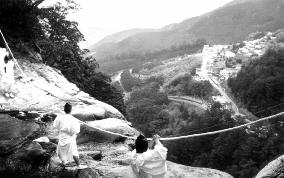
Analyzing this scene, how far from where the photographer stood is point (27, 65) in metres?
19.2

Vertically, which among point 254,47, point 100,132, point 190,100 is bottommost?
point 190,100

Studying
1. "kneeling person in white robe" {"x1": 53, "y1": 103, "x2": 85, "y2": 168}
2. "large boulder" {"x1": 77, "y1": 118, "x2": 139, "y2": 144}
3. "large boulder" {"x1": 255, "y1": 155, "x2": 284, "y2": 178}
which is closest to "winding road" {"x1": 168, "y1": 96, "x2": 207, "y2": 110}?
"large boulder" {"x1": 77, "y1": 118, "x2": 139, "y2": 144}

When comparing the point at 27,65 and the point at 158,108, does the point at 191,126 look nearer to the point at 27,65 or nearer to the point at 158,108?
the point at 158,108

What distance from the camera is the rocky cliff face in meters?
9.70

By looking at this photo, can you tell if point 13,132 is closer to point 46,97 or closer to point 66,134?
point 66,134

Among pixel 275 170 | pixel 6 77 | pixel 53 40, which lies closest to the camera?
pixel 275 170

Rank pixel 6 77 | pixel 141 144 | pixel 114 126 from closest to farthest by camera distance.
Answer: pixel 141 144 < pixel 114 126 < pixel 6 77

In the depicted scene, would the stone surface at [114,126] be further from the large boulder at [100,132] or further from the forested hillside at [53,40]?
the forested hillside at [53,40]

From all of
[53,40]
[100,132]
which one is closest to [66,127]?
[100,132]

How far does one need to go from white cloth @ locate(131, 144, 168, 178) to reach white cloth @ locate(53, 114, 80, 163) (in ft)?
7.09

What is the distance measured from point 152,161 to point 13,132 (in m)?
4.80

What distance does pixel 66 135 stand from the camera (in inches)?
370

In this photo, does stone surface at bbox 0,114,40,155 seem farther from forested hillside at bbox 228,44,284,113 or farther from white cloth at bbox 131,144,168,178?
forested hillside at bbox 228,44,284,113

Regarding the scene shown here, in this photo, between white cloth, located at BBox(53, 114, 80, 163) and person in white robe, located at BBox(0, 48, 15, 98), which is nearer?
white cloth, located at BBox(53, 114, 80, 163)
